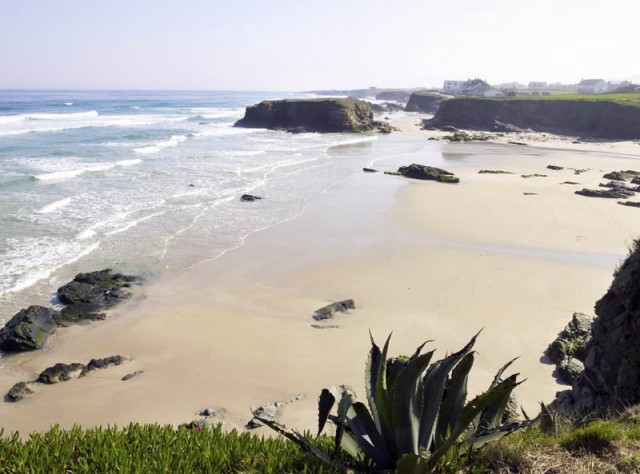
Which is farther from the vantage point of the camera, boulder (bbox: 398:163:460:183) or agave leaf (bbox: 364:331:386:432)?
boulder (bbox: 398:163:460:183)

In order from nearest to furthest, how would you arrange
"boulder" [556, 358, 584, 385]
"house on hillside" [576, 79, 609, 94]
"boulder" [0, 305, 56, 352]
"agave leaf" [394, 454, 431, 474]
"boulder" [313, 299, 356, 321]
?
"agave leaf" [394, 454, 431, 474], "boulder" [556, 358, 584, 385], "boulder" [0, 305, 56, 352], "boulder" [313, 299, 356, 321], "house on hillside" [576, 79, 609, 94]

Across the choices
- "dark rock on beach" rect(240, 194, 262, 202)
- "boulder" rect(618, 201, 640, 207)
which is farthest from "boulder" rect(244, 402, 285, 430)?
"boulder" rect(618, 201, 640, 207)

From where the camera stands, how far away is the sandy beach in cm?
902

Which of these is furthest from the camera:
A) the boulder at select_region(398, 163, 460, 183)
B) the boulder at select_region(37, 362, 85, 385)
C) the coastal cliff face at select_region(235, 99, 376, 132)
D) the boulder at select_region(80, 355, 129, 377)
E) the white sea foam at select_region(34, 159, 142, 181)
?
the coastal cliff face at select_region(235, 99, 376, 132)

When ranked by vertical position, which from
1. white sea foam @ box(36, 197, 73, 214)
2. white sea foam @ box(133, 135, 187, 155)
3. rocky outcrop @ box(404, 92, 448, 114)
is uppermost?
rocky outcrop @ box(404, 92, 448, 114)

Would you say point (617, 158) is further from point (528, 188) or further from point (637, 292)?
point (637, 292)

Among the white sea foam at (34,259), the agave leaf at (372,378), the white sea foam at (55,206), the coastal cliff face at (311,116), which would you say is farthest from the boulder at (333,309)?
the coastal cliff face at (311,116)

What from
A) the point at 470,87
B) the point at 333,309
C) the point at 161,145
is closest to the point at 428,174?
the point at 333,309

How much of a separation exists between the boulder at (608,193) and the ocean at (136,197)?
1340cm

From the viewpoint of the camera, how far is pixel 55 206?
2150 centimetres

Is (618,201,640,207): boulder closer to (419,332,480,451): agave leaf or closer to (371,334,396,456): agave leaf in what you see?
(419,332,480,451): agave leaf

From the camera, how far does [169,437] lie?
4480 millimetres

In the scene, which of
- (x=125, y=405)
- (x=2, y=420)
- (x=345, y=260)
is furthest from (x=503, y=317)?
(x=2, y=420)

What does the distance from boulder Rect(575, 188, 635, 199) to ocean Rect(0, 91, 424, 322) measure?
13.4m
